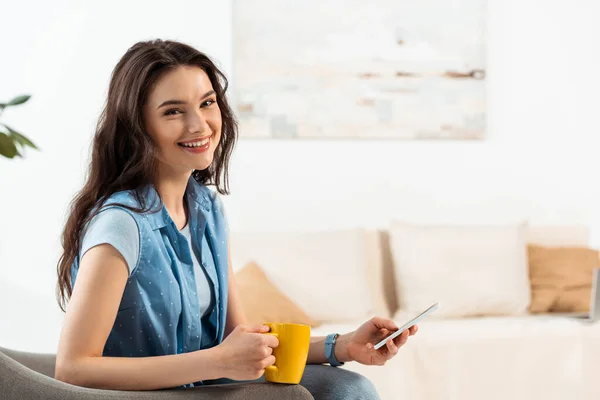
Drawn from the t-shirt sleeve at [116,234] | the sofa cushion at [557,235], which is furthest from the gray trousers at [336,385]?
the sofa cushion at [557,235]

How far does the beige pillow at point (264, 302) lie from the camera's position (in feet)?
11.2

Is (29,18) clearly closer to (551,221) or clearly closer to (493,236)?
(493,236)

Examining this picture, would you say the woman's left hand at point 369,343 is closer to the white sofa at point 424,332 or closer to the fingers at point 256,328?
the fingers at point 256,328

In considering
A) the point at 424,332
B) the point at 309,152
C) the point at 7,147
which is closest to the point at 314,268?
the point at 424,332

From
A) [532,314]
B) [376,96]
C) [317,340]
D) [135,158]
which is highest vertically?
[376,96]

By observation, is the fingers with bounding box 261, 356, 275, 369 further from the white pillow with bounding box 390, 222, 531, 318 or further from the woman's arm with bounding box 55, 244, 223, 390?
the white pillow with bounding box 390, 222, 531, 318

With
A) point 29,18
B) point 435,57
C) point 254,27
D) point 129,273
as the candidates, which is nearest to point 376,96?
point 435,57

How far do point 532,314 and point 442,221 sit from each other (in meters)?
0.70

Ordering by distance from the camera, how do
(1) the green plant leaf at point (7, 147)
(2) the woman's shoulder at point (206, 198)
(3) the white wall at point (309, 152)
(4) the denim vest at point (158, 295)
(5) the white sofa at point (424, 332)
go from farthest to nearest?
(3) the white wall at point (309, 152) → (5) the white sofa at point (424, 332) → (2) the woman's shoulder at point (206, 198) → (4) the denim vest at point (158, 295) → (1) the green plant leaf at point (7, 147)

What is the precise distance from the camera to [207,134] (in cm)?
Result: 158

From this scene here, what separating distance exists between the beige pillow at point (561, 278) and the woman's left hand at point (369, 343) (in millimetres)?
2402

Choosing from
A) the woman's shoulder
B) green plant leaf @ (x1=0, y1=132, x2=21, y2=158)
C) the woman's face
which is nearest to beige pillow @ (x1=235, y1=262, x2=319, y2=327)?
the woman's shoulder

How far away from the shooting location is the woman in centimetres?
130

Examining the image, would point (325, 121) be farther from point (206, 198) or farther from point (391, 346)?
point (391, 346)
